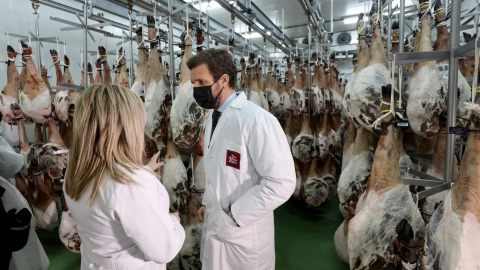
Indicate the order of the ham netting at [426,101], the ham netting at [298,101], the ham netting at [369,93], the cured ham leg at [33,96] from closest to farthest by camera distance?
the ham netting at [426,101]
the ham netting at [369,93]
the cured ham leg at [33,96]
the ham netting at [298,101]

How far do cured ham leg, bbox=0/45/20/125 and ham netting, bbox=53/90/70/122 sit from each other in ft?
1.45

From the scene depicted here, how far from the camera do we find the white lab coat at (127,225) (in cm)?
106

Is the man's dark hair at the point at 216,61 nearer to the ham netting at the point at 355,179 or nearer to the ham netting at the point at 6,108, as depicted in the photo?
the ham netting at the point at 355,179

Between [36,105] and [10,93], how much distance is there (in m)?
0.59

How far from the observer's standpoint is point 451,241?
1372mm

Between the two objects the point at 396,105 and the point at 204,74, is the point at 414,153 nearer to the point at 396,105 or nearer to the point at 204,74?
the point at 396,105

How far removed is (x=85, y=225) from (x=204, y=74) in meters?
1.06

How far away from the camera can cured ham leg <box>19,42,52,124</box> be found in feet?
10.4

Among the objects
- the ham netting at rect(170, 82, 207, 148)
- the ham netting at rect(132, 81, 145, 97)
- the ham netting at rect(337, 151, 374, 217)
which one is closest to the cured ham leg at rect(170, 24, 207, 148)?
the ham netting at rect(170, 82, 207, 148)

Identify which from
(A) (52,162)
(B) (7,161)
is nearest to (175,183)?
(B) (7,161)

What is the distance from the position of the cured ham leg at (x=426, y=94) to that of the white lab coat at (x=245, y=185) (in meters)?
1.07

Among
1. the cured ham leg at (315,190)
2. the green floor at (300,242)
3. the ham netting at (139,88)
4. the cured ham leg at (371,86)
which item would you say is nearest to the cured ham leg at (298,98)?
the cured ham leg at (315,190)

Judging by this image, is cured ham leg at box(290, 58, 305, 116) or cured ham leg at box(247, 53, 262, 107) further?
cured ham leg at box(290, 58, 305, 116)

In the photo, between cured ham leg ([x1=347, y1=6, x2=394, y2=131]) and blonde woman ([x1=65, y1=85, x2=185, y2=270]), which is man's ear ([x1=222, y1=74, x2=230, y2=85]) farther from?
cured ham leg ([x1=347, y1=6, x2=394, y2=131])
